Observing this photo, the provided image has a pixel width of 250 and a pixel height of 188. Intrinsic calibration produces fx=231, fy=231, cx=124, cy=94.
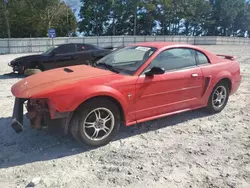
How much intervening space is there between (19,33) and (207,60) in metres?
34.3

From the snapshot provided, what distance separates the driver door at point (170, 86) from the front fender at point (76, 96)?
22.5 inches

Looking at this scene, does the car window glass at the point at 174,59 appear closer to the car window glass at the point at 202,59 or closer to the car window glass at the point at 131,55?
the car window glass at the point at 202,59

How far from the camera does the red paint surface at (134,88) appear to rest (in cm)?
312

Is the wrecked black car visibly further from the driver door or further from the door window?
the driver door

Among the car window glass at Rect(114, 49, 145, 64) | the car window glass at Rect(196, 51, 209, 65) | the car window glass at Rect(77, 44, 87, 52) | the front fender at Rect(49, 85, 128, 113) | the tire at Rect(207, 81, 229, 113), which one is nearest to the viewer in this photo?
the front fender at Rect(49, 85, 128, 113)

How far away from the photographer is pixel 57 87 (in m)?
3.12

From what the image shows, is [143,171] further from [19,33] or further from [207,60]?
[19,33]

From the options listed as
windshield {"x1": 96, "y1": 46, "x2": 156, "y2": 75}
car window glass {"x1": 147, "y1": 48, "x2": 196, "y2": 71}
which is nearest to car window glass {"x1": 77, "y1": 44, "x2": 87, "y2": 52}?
windshield {"x1": 96, "y1": 46, "x2": 156, "y2": 75}

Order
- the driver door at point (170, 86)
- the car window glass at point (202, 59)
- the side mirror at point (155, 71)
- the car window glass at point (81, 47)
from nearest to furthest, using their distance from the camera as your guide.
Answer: the side mirror at point (155, 71) → the driver door at point (170, 86) → the car window glass at point (202, 59) → the car window glass at point (81, 47)

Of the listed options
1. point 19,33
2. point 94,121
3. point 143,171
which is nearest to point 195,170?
point 143,171

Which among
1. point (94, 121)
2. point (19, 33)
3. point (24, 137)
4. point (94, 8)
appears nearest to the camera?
point (94, 121)

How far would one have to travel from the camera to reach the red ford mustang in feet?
10.4

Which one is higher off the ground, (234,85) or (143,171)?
(234,85)

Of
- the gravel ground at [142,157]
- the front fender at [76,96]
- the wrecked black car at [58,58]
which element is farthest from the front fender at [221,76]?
the wrecked black car at [58,58]
